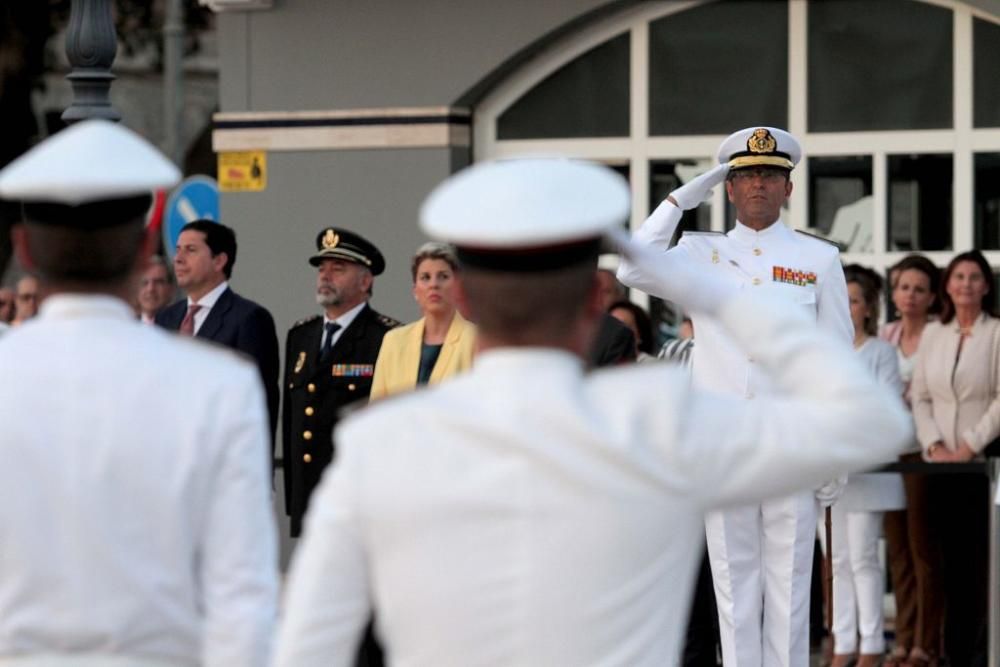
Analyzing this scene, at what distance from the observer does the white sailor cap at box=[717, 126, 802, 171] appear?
29.7 ft

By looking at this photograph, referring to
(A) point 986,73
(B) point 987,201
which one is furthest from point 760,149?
(B) point 987,201

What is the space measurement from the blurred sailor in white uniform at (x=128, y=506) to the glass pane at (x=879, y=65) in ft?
33.1

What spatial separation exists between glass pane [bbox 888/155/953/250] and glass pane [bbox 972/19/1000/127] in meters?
0.32

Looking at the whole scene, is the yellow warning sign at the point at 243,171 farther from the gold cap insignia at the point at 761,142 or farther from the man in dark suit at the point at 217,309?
the gold cap insignia at the point at 761,142

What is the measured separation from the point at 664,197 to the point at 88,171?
10331 mm

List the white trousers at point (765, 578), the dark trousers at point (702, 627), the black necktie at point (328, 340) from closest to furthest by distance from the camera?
the white trousers at point (765, 578) → the black necktie at point (328, 340) → the dark trousers at point (702, 627)

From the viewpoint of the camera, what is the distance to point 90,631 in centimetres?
349

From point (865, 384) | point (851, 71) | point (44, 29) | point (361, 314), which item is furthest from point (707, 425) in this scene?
point (44, 29)

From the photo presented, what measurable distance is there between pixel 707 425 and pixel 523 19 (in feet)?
34.8

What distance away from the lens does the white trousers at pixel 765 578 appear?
873cm

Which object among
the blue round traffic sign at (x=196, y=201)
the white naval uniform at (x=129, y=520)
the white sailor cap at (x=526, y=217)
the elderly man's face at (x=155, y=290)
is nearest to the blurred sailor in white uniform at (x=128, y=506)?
the white naval uniform at (x=129, y=520)

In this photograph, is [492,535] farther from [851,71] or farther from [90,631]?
[851,71]

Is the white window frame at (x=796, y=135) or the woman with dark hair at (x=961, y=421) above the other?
the white window frame at (x=796, y=135)

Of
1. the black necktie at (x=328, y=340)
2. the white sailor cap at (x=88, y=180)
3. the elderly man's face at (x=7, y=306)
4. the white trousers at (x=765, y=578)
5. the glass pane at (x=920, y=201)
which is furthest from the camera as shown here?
the elderly man's face at (x=7, y=306)
